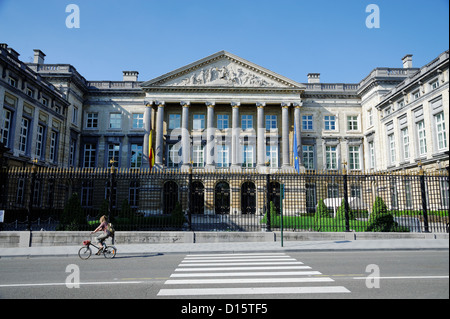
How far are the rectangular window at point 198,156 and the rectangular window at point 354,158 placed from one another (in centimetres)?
1980

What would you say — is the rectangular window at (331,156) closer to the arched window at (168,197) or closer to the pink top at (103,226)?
the arched window at (168,197)

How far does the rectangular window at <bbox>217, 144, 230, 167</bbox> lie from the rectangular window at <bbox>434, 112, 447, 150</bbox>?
22.6 meters

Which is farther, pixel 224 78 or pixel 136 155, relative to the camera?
pixel 136 155

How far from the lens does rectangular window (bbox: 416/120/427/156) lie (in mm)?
30959

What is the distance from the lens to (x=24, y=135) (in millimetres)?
31484

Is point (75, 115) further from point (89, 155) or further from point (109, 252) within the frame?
point (109, 252)

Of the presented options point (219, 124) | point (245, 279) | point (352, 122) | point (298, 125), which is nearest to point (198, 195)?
point (245, 279)

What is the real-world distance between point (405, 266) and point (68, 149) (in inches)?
1528

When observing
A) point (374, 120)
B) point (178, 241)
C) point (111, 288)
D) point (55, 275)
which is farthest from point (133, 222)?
point (374, 120)

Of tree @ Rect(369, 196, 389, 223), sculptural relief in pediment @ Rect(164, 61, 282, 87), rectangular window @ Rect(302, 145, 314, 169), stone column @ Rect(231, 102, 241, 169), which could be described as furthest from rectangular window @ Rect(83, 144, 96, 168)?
tree @ Rect(369, 196, 389, 223)

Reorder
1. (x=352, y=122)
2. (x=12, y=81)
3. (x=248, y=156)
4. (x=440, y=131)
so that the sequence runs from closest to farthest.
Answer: (x=440, y=131) → (x=12, y=81) → (x=248, y=156) → (x=352, y=122)

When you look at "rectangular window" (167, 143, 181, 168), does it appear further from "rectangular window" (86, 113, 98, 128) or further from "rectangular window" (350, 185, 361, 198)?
"rectangular window" (350, 185, 361, 198)

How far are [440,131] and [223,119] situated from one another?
24.7 m

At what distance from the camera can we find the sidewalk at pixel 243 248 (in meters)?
13.2
